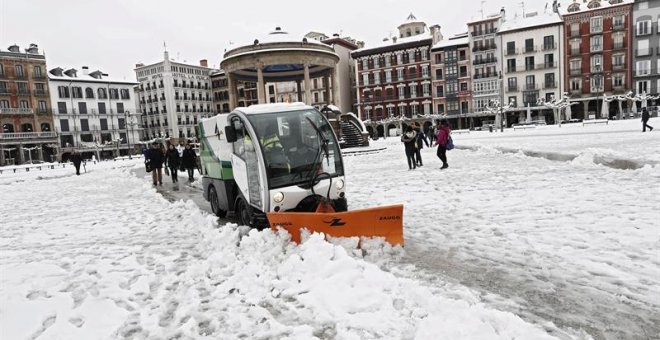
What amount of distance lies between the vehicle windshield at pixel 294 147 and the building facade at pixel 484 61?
2351 inches

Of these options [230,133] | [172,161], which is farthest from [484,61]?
[230,133]

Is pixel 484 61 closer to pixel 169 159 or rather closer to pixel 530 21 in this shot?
pixel 530 21

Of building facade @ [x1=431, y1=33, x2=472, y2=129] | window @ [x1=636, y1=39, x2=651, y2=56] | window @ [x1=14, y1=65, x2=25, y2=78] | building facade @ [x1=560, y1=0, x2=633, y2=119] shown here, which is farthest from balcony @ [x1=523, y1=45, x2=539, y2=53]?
window @ [x1=14, y1=65, x2=25, y2=78]

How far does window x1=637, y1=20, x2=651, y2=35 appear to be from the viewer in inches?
2170

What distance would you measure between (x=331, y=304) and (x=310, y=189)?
9.67 feet

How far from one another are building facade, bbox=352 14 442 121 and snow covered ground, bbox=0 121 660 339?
61.3m

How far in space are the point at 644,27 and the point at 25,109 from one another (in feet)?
273

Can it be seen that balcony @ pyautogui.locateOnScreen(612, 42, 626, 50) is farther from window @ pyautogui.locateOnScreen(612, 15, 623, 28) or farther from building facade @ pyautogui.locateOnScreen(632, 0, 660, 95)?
window @ pyautogui.locateOnScreen(612, 15, 623, 28)

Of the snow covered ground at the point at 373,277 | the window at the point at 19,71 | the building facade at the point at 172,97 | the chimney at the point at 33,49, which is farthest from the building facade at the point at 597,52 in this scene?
the window at the point at 19,71

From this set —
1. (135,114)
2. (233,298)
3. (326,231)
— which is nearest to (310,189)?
(326,231)

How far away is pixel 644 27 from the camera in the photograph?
5528 cm

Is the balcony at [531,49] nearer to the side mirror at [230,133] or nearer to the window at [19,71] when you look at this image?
the side mirror at [230,133]

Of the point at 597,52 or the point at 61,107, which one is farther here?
the point at 61,107

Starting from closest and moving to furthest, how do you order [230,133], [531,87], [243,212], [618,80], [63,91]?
[230,133] → [243,212] → [618,80] → [531,87] → [63,91]
